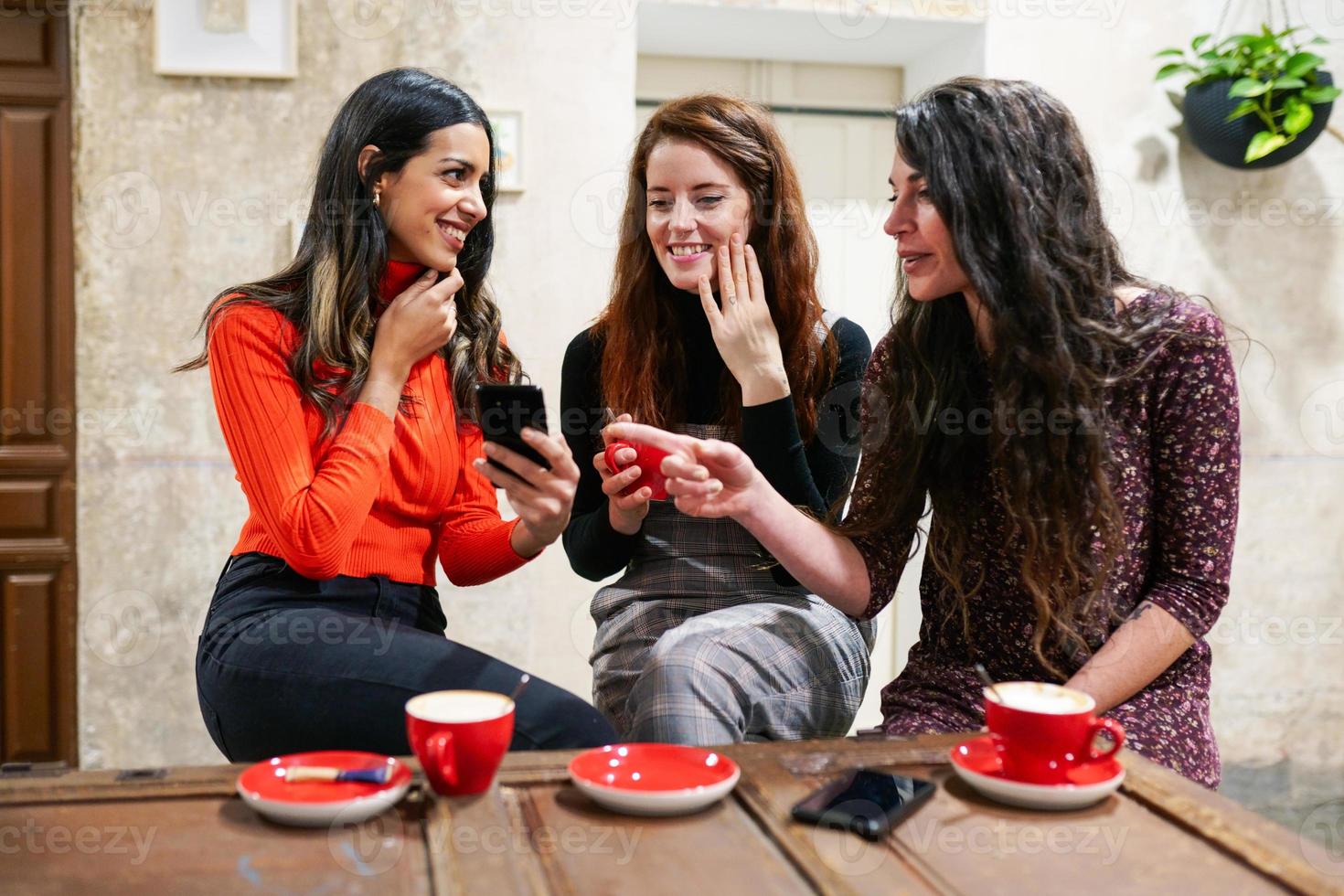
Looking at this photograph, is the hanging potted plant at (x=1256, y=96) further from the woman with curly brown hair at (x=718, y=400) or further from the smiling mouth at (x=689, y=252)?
the smiling mouth at (x=689, y=252)

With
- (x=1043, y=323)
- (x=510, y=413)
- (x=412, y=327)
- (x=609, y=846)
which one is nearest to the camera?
(x=609, y=846)

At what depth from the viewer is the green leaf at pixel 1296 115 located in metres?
3.07

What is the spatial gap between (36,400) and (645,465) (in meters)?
2.01

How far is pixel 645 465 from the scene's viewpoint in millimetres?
1781

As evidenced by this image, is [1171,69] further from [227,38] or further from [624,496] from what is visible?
[227,38]

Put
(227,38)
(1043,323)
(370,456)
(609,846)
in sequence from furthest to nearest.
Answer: (227,38), (370,456), (1043,323), (609,846)

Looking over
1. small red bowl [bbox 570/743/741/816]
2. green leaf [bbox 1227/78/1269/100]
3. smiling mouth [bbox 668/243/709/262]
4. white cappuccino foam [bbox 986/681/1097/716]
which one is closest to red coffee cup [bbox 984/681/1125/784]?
white cappuccino foam [bbox 986/681/1097/716]

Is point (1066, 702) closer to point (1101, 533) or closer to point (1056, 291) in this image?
point (1101, 533)

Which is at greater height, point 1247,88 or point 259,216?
point 1247,88

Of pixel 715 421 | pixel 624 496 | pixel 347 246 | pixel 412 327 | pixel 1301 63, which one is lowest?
pixel 624 496

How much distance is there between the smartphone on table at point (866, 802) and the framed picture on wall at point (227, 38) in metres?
2.41

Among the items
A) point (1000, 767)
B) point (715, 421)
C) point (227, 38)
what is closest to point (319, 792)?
point (1000, 767)

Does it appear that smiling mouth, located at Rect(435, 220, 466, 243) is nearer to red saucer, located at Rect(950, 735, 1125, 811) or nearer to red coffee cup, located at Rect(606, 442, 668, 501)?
red coffee cup, located at Rect(606, 442, 668, 501)

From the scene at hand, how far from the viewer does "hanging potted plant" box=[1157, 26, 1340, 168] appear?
3.07 metres
